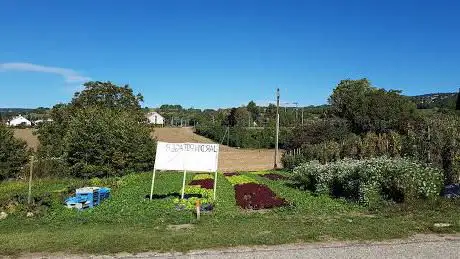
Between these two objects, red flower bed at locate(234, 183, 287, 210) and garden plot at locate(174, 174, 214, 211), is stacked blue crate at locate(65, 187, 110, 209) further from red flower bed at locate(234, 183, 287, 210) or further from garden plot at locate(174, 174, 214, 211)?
red flower bed at locate(234, 183, 287, 210)

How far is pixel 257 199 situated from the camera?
17.6 meters

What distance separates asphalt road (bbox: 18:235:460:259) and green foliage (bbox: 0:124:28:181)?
1157 inches

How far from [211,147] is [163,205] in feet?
10.6

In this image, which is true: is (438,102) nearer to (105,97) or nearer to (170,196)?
(105,97)

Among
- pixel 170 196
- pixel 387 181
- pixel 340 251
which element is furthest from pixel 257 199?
pixel 340 251

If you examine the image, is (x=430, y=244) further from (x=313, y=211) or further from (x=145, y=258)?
(x=145, y=258)

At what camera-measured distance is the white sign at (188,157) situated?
1842 centimetres

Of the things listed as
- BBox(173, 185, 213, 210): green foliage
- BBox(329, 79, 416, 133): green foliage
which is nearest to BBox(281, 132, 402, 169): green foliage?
BBox(173, 185, 213, 210): green foliage

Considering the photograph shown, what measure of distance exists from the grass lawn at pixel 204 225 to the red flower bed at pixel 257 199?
23.2 inches

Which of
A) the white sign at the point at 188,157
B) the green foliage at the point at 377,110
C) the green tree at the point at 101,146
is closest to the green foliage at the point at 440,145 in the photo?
the white sign at the point at 188,157

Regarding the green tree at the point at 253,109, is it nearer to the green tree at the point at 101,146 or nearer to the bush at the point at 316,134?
the bush at the point at 316,134

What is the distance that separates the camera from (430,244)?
10281 mm

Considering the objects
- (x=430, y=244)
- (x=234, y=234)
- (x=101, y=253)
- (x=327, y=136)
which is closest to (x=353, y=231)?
(x=430, y=244)

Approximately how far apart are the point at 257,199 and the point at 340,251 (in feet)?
26.2
